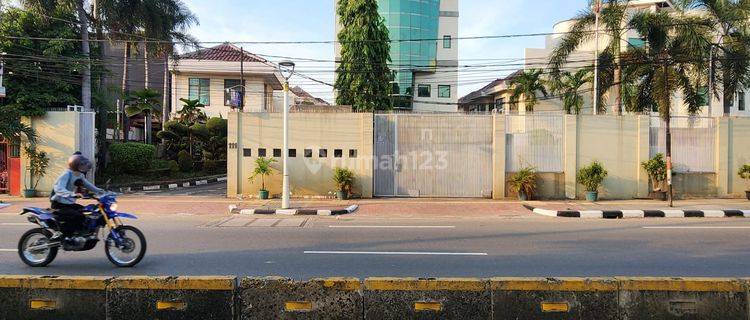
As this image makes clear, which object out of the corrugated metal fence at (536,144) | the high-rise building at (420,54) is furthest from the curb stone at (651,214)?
the high-rise building at (420,54)

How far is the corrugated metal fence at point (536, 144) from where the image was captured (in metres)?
16.9

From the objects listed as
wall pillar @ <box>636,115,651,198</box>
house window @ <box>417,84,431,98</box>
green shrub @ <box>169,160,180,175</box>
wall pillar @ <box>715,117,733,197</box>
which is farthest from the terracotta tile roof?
wall pillar @ <box>715,117,733,197</box>

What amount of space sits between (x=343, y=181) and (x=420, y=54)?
3733 centimetres

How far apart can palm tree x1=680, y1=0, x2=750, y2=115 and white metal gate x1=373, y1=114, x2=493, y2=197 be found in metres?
9.80

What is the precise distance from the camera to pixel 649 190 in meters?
16.9

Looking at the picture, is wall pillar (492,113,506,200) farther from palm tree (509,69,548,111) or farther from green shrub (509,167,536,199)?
palm tree (509,69,548,111)

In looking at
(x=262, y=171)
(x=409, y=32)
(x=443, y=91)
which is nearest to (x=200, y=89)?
(x=262, y=171)

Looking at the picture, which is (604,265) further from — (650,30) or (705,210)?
(650,30)

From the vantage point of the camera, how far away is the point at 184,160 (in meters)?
24.6

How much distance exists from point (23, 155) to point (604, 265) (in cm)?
1816

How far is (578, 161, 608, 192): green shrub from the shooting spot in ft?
52.9

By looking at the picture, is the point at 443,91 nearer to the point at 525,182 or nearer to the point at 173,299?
the point at 525,182

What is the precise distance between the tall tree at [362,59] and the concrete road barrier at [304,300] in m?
24.2

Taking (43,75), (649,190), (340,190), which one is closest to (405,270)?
(340,190)
